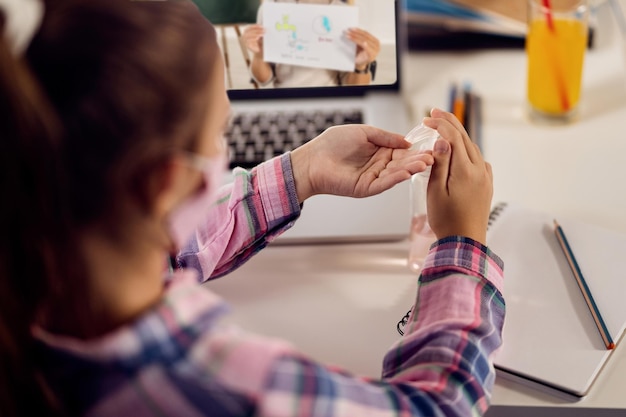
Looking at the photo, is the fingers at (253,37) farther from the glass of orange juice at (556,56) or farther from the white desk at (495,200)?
the glass of orange juice at (556,56)

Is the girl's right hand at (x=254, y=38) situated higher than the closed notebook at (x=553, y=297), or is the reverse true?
the girl's right hand at (x=254, y=38)

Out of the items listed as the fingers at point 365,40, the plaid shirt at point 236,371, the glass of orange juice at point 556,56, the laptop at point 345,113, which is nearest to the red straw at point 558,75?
the glass of orange juice at point 556,56

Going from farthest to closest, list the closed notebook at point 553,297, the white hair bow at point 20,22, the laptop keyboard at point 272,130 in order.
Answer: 1. the laptop keyboard at point 272,130
2. the closed notebook at point 553,297
3. the white hair bow at point 20,22

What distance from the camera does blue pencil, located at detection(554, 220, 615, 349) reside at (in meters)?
0.70

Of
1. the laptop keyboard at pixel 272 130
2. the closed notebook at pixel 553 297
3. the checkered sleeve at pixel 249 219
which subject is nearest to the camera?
the closed notebook at pixel 553 297

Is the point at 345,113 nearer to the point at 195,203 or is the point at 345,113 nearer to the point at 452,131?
the point at 452,131

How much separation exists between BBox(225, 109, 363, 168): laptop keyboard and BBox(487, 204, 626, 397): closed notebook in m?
0.25

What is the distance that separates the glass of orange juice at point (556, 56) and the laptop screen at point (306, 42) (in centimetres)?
29

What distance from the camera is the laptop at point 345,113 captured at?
31.9 inches

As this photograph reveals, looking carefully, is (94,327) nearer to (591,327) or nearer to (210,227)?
(210,227)

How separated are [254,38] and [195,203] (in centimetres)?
35

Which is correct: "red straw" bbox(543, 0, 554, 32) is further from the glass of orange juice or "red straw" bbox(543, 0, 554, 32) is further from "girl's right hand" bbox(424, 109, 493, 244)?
"girl's right hand" bbox(424, 109, 493, 244)

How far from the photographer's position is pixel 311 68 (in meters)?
0.82

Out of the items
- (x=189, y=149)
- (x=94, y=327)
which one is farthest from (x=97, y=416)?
(x=189, y=149)
